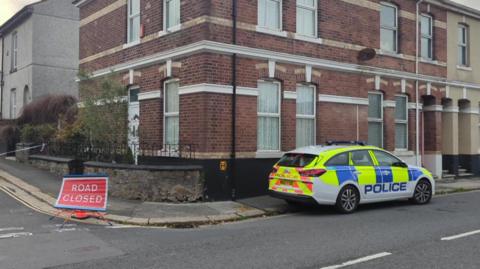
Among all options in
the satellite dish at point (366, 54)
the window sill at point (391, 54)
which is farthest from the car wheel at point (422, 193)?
the window sill at point (391, 54)

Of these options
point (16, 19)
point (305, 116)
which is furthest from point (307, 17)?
point (16, 19)

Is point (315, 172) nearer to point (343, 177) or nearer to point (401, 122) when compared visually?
point (343, 177)

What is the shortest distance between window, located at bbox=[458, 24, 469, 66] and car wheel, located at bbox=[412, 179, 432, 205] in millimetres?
9826

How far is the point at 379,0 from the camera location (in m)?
16.1

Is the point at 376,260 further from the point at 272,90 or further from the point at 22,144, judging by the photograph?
the point at 22,144

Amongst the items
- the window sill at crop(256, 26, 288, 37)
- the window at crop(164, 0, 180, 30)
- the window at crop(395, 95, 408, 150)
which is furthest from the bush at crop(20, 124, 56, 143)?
the window at crop(395, 95, 408, 150)

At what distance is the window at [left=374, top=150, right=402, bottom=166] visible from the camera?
11.2 metres

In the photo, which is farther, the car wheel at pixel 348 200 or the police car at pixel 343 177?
the car wheel at pixel 348 200

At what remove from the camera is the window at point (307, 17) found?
13.9 m

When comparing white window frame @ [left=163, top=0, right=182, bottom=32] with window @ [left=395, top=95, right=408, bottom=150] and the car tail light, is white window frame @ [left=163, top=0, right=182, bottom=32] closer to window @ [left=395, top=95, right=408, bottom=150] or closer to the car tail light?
the car tail light

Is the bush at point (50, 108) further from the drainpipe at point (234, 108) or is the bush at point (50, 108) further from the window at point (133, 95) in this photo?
the drainpipe at point (234, 108)

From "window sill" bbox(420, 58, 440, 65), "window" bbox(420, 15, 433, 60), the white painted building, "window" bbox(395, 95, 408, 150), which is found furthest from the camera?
the white painted building

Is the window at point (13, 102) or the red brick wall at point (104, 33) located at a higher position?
the red brick wall at point (104, 33)

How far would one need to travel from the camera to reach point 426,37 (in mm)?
18125
